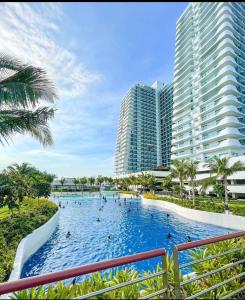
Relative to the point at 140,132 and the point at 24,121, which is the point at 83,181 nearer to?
the point at 140,132

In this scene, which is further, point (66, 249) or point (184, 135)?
point (184, 135)

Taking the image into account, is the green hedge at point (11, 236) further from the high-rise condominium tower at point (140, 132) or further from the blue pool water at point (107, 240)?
the high-rise condominium tower at point (140, 132)

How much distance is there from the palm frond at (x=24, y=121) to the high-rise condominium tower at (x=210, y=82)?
51.0 meters

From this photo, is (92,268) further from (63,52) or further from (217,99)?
(217,99)

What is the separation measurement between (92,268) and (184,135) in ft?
246

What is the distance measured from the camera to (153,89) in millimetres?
136500

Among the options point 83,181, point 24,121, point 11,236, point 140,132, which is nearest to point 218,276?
point 24,121

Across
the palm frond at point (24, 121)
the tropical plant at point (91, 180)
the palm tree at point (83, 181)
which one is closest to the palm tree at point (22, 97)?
the palm frond at point (24, 121)

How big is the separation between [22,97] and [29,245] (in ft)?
35.8

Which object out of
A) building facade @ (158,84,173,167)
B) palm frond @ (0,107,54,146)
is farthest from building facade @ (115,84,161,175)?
palm frond @ (0,107,54,146)

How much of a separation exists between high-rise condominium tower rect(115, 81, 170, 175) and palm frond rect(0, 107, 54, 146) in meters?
111

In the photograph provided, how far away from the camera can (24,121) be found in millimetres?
8758

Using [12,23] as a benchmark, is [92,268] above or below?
below

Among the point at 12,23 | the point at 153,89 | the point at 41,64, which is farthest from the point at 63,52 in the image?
the point at 153,89
